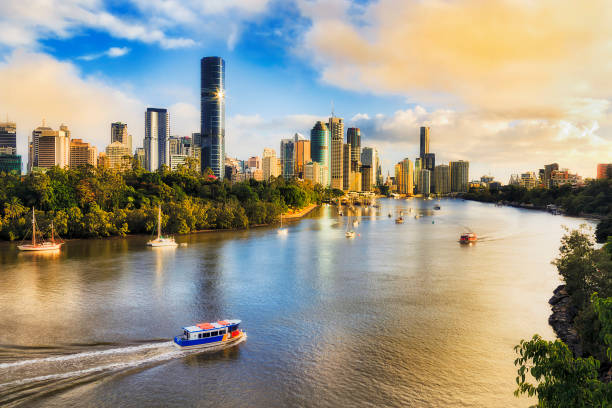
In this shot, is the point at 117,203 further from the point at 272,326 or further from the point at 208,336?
the point at 208,336

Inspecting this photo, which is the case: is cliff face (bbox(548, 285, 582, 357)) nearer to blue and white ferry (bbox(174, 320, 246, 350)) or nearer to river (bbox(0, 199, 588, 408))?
river (bbox(0, 199, 588, 408))

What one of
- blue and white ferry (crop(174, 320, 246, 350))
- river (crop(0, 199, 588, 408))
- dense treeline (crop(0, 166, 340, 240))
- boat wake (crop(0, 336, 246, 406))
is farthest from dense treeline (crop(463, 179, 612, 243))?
dense treeline (crop(0, 166, 340, 240))

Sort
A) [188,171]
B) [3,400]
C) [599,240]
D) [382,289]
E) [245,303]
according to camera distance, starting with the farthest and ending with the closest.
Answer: [188,171], [599,240], [382,289], [245,303], [3,400]

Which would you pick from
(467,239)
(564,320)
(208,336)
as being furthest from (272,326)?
(467,239)

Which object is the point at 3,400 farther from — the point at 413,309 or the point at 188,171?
Result: the point at 188,171

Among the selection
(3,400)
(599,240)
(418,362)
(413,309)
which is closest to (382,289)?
(413,309)
